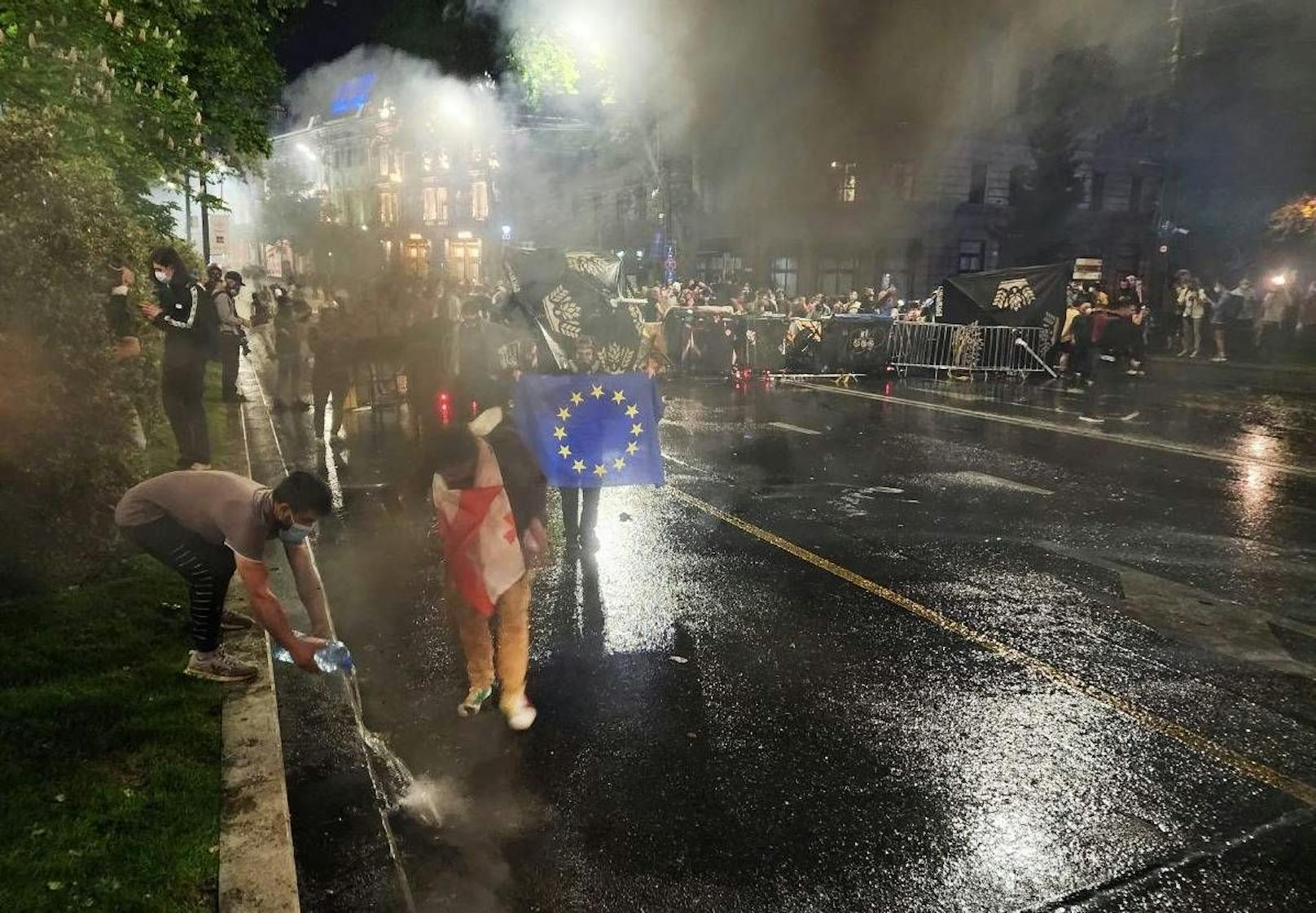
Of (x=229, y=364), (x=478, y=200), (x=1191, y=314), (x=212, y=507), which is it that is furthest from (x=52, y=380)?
(x=478, y=200)

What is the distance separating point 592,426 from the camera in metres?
5.45

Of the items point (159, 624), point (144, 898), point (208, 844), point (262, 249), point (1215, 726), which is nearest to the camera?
point (144, 898)

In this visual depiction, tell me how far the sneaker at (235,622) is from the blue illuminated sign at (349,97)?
2963 inches

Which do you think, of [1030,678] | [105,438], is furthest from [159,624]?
[1030,678]

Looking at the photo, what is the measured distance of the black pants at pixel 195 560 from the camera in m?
3.56

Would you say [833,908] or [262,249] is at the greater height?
[262,249]

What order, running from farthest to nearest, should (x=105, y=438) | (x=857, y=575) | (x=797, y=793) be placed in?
(x=857, y=575), (x=105, y=438), (x=797, y=793)

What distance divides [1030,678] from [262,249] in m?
80.6

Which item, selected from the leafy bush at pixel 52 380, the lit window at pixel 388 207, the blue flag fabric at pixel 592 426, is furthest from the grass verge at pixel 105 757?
the lit window at pixel 388 207

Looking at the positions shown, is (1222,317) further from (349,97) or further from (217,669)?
(349,97)

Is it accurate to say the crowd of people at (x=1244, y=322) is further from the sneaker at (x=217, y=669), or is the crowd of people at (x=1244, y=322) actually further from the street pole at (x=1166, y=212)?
the sneaker at (x=217, y=669)

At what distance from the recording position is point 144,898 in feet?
7.68

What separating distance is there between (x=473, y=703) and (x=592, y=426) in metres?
2.24

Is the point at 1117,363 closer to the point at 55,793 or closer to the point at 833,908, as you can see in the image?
the point at 833,908
